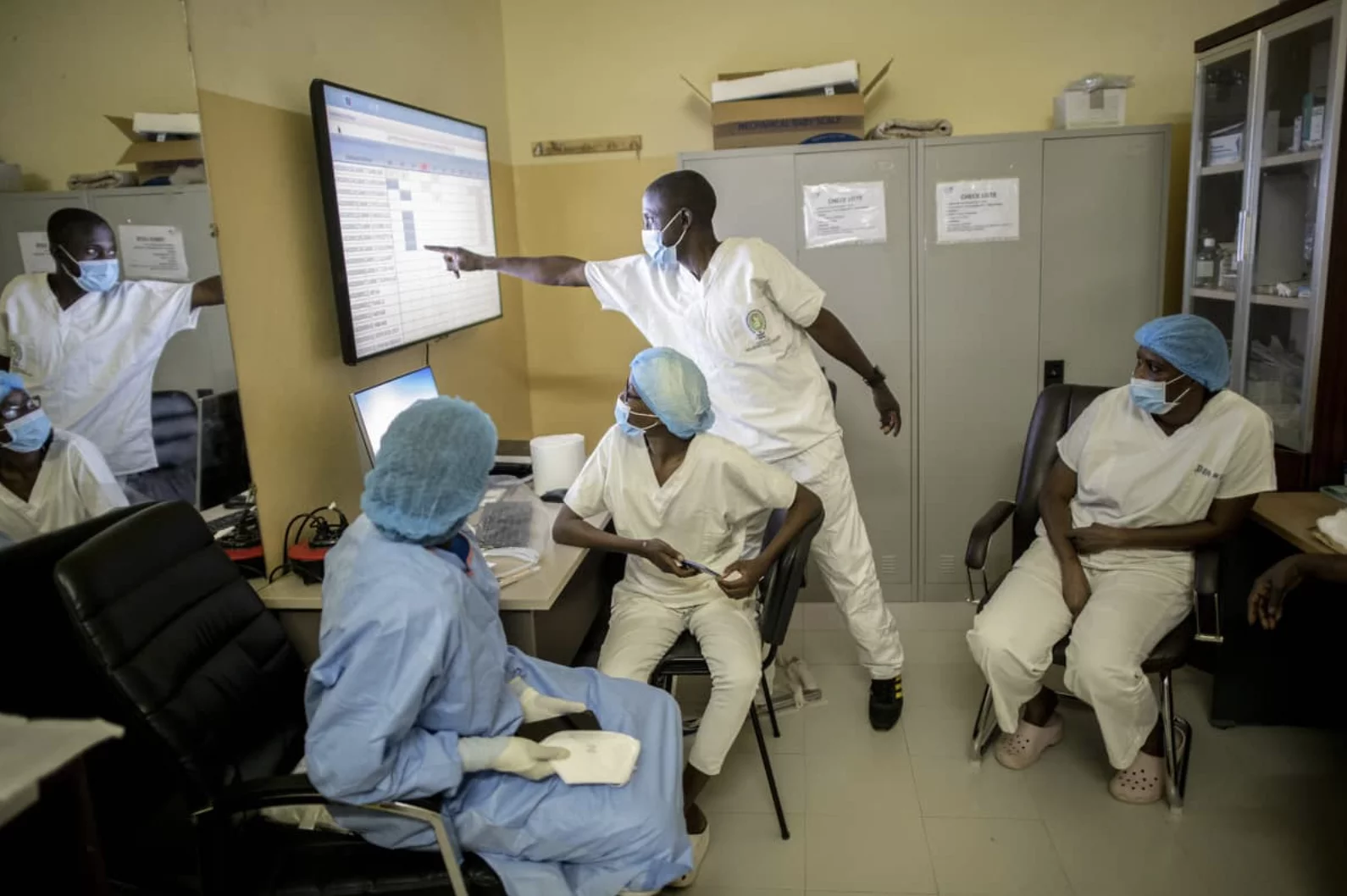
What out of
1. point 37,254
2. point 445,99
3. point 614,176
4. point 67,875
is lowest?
point 67,875

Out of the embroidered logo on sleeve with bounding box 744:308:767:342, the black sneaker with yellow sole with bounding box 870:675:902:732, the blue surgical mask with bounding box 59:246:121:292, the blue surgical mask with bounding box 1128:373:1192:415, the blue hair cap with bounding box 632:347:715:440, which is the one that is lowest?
the black sneaker with yellow sole with bounding box 870:675:902:732

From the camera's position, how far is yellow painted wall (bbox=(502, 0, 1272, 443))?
3332mm

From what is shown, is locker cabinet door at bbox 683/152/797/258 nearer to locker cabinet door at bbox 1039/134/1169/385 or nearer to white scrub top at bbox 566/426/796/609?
locker cabinet door at bbox 1039/134/1169/385

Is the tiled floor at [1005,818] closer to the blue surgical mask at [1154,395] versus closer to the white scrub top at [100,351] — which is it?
the blue surgical mask at [1154,395]

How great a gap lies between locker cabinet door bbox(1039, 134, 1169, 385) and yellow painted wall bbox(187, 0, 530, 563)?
2141mm

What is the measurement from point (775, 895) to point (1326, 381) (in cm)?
196

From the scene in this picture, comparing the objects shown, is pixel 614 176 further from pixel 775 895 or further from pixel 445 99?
pixel 775 895

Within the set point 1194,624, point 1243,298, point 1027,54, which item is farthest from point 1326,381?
point 1027,54

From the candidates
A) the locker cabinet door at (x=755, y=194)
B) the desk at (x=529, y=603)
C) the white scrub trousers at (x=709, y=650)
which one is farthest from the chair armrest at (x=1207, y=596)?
the locker cabinet door at (x=755, y=194)

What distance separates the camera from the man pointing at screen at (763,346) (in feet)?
8.27

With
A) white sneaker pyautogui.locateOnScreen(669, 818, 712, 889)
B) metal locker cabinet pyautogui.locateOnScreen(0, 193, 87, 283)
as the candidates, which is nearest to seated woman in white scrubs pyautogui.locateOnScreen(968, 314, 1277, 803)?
white sneaker pyautogui.locateOnScreen(669, 818, 712, 889)

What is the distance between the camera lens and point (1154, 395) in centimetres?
227

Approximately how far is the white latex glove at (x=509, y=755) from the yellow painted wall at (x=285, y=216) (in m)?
0.88

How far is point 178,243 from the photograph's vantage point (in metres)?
1.89
